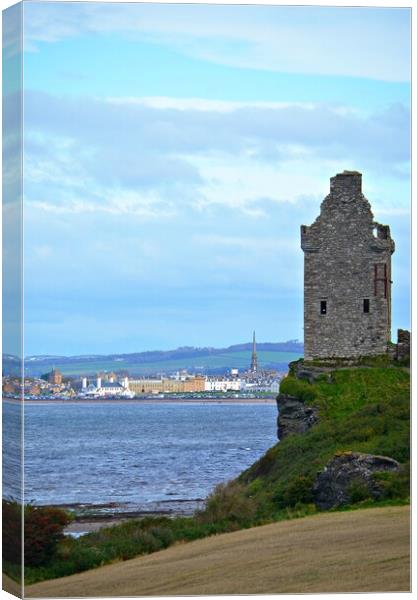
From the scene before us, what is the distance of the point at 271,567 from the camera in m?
22.2

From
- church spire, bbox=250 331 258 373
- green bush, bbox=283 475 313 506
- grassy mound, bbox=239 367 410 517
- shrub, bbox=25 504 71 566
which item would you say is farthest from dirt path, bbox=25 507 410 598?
church spire, bbox=250 331 258 373

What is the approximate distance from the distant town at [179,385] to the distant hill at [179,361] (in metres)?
0.23

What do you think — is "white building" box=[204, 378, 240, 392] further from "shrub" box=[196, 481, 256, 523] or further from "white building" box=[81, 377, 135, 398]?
"shrub" box=[196, 481, 256, 523]

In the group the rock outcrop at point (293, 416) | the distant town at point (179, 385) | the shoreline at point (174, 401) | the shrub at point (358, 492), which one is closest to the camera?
the shrub at point (358, 492)

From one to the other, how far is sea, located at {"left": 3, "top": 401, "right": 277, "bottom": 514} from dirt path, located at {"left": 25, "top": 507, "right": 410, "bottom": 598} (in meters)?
1.94

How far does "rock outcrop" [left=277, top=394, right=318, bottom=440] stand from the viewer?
30625 millimetres

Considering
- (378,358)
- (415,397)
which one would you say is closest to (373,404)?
(378,358)

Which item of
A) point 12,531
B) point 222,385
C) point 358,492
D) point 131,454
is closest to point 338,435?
point 358,492

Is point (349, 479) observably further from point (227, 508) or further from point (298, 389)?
point (298, 389)

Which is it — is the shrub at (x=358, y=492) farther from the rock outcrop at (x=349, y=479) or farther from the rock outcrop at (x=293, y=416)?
the rock outcrop at (x=293, y=416)

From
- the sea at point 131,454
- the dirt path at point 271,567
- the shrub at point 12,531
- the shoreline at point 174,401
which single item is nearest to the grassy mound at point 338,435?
the sea at point 131,454

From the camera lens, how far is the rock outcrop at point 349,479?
79.8 feet

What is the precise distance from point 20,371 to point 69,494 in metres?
4.42

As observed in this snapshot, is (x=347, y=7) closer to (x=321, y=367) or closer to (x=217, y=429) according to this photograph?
(x=321, y=367)
